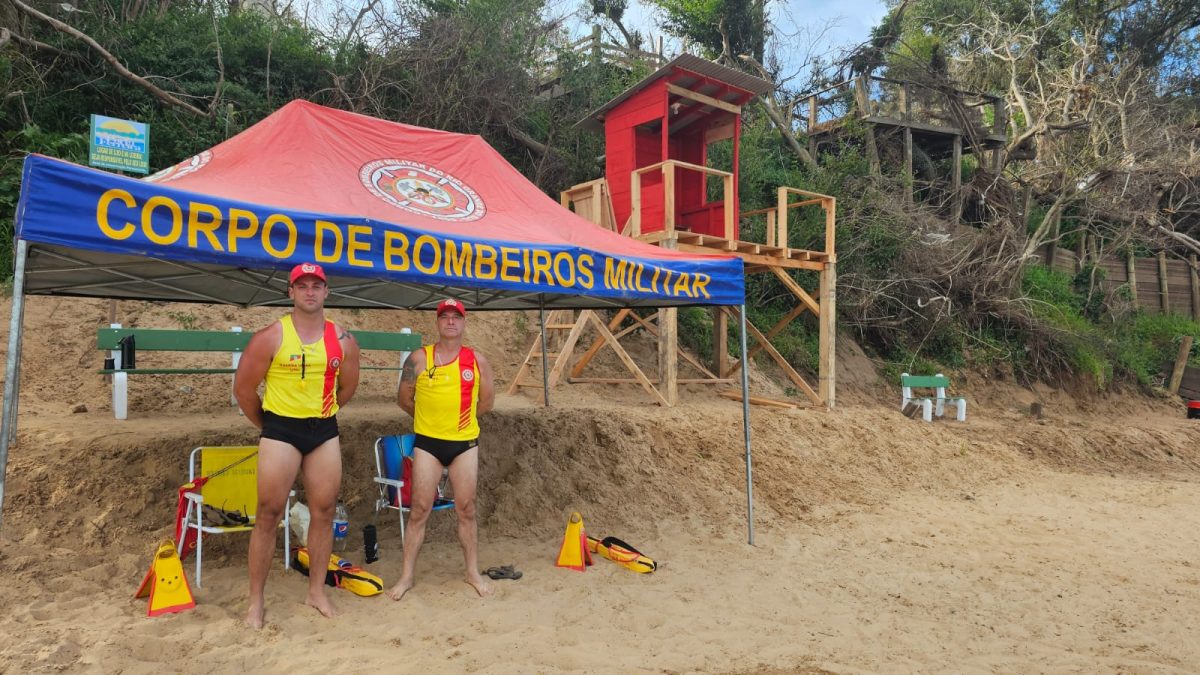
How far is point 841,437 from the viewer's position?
916cm

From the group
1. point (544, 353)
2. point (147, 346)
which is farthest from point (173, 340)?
point (544, 353)

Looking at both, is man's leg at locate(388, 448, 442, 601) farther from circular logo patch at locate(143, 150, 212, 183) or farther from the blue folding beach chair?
circular logo patch at locate(143, 150, 212, 183)

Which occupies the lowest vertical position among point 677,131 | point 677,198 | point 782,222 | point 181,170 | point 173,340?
point 173,340

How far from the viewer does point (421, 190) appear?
5.03 m

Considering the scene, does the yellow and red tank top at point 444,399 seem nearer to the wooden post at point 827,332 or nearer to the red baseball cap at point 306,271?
the red baseball cap at point 306,271

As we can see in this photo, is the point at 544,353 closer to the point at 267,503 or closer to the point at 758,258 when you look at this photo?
the point at 758,258

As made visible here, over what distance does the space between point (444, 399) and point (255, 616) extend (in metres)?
1.47

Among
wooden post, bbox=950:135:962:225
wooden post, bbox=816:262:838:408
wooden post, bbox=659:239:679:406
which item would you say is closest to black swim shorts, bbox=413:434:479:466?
wooden post, bbox=659:239:679:406

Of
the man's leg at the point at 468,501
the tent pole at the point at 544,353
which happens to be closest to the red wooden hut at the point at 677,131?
the tent pole at the point at 544,353

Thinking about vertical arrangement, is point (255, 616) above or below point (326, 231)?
below

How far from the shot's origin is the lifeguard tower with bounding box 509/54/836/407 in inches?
361

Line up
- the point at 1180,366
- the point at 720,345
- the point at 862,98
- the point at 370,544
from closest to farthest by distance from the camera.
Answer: the point at 370,544 → the point at 720,345 → the point at 1180,366 → the point at 862,98

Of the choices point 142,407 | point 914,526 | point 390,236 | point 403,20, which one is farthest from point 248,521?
point 403,20

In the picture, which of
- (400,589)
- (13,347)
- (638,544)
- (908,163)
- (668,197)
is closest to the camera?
(13,347)
